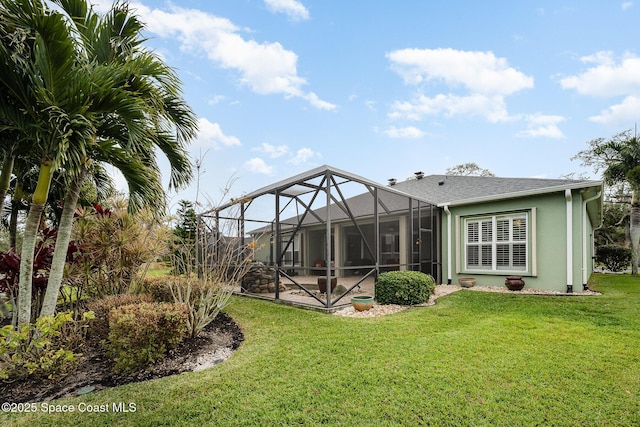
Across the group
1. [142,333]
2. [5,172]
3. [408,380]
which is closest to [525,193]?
[408,380]

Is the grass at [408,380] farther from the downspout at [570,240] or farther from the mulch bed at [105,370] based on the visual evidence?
the downspout at [570,240]

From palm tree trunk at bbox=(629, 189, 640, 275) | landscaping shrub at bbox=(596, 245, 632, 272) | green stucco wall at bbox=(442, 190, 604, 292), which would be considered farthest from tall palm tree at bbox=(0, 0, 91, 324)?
landscaping shrub at bbox=(596, 245, 632, 272)

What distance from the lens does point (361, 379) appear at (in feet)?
11.4

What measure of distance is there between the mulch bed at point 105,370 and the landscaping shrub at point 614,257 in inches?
773

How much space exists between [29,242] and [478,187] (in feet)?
40.7

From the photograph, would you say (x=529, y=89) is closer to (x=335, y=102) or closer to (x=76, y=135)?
(x=335, y=102)

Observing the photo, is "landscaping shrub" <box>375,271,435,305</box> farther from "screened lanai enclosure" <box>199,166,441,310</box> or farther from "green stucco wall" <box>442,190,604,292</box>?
"green stucco wall" <box>442,190,604,292</box>

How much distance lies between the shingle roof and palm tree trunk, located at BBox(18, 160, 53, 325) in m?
10.4

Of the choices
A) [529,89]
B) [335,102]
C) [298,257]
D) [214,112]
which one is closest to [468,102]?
[529,89]

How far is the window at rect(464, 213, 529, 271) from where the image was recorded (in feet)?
30.6

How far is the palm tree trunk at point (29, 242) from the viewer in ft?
13.0

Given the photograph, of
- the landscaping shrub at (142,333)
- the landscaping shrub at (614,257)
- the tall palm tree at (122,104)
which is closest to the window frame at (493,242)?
the landscaping shrub at (142,333)

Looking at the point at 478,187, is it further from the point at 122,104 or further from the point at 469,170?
the point at 469,170

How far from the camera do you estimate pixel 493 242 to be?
983 cm
